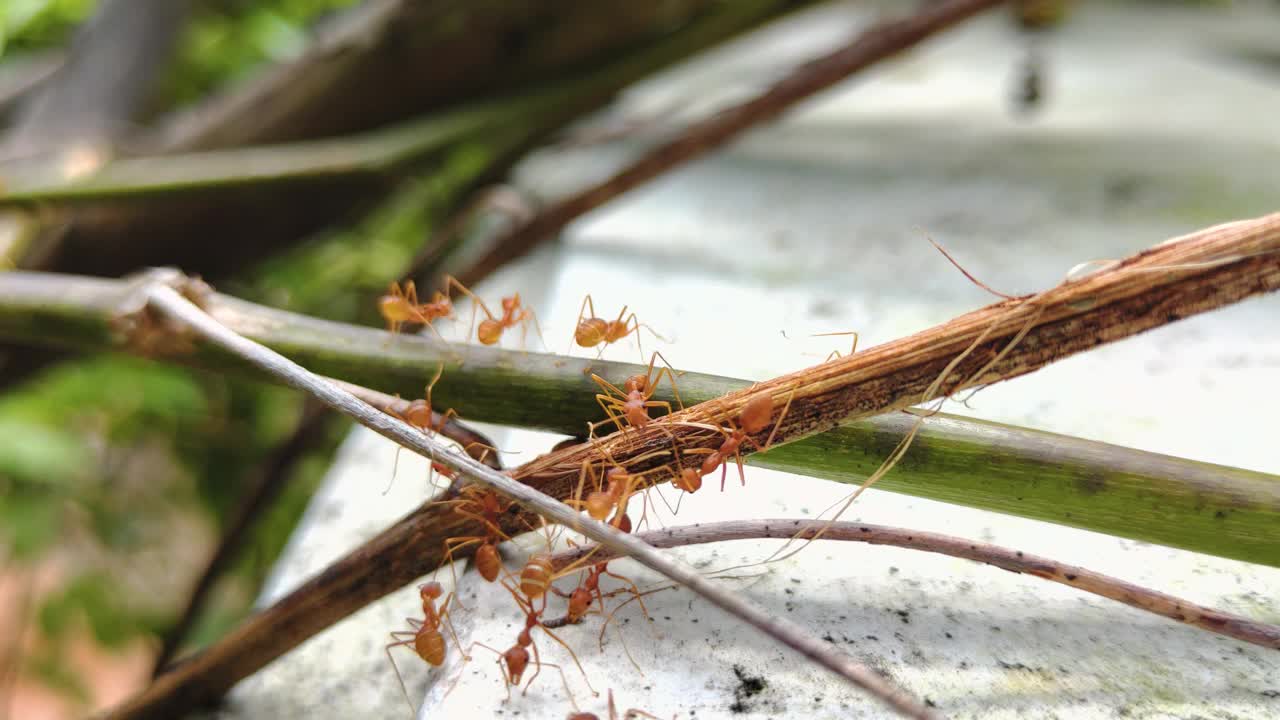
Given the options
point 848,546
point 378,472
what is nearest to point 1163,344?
point 848,546

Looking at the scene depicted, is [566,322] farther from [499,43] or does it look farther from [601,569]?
[499,43]

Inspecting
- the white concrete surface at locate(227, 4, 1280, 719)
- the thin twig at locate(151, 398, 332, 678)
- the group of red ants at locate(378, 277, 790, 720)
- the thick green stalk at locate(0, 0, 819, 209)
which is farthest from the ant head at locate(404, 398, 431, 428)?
the thick green stalk at locate(0, 0, 819, 209)

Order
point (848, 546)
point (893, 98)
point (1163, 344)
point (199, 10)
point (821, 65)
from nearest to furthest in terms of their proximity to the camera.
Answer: point (848, 546) → point (1163, 344) → point (821, 65) → point (199, 10) → point (893, 98)

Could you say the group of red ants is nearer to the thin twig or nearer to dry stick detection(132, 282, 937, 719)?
dry stick detection(132, 282, 937, 719)

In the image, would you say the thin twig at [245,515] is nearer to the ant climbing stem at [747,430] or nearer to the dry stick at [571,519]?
the dry stick at [571,519]

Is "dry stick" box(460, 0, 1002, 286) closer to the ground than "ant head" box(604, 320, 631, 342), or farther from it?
farther from it

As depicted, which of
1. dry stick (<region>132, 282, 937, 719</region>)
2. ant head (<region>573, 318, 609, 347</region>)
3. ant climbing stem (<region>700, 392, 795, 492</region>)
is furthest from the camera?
ant head (<region>573, 318, 609, 347</region>)

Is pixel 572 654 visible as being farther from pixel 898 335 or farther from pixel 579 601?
pixel 898 335
